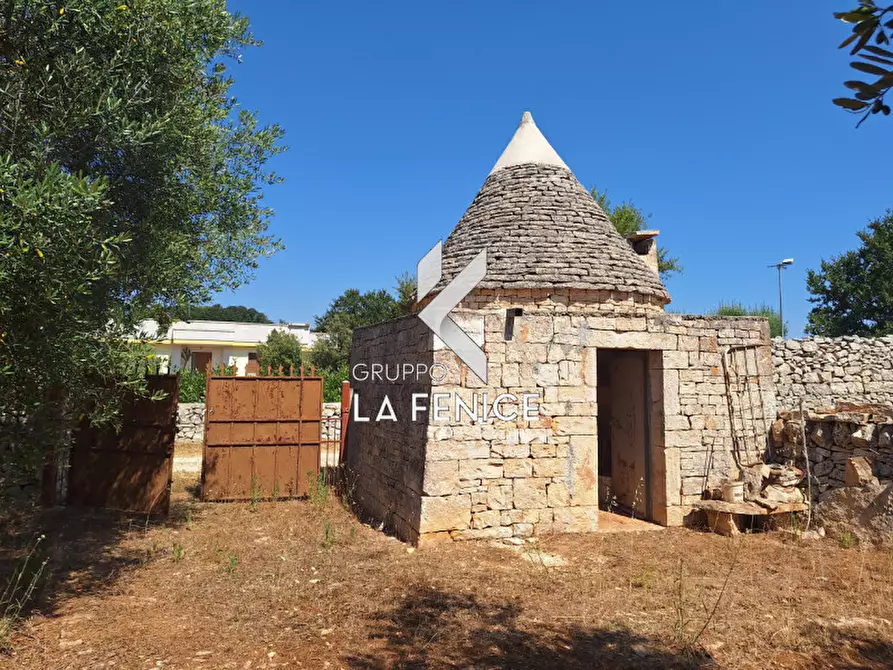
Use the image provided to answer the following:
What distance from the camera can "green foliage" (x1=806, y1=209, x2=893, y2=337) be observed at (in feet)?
76.4

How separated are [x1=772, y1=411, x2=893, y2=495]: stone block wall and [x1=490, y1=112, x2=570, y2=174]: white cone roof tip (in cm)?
611

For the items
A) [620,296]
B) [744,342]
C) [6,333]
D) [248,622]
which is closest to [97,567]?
[248,622]

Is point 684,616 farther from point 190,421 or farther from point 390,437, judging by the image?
point 190,421

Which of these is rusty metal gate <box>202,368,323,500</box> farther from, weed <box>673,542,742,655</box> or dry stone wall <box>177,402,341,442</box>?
dry stone wall <box>177,402,341,442</box>

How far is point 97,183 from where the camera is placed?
13.3 ft

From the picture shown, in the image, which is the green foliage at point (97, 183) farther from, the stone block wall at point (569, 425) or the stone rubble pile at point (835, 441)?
the stone rubble pile at point (835, 441)

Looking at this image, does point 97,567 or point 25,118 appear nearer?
point 25,118

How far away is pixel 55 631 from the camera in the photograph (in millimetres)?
4305

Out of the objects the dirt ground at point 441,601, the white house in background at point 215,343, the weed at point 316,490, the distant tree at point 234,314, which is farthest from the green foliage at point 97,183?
the distant tree at point 234,314

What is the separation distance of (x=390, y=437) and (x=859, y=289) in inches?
982

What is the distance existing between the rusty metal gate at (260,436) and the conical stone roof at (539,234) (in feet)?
11.7

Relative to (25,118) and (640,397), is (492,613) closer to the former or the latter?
(640,397)

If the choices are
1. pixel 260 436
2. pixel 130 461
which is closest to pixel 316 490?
pixel 260 436

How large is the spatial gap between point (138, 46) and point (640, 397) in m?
7.46
